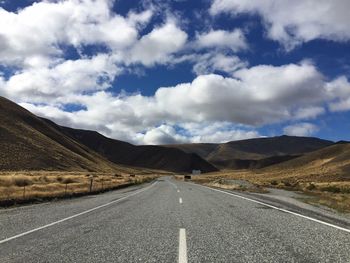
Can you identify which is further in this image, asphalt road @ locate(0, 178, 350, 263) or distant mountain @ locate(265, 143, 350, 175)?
distant mountain @ locate(265, 143, 350, 175)

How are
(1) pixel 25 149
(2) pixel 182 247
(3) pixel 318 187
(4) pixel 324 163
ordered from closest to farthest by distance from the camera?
1. (2) pixel 182 247
2. (3) pixel 318 187
3. (1) pixel 25 149
4. (4) pixel 324 163

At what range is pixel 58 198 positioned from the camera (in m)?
25.7

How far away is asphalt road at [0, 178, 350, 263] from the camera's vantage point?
743 cm

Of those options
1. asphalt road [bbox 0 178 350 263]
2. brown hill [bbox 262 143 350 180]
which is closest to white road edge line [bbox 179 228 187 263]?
asphalt road [bbox 0 178 350 263]

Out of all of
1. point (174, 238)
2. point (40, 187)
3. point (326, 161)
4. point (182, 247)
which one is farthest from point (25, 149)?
point (182, 247)

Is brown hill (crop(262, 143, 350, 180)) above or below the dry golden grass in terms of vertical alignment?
above

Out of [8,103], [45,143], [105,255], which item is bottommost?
[105,255]

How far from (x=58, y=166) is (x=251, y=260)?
109845 millimetres

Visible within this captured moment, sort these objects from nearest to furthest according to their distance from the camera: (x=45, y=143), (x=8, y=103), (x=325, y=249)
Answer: (x=325, y=249), (x=45, y=143), (x=8, y=103)

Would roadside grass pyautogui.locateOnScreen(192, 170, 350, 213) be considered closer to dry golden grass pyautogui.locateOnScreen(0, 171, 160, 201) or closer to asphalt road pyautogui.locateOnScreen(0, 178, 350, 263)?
asphalt road pyautogui.locateOnScreen(0, 178, 350, 263)

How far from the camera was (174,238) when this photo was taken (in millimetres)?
9352

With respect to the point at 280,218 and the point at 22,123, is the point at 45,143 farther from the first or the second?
the point at 280,218

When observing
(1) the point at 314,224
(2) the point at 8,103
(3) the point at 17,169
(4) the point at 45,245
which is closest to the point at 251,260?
(4) the point at 45,245

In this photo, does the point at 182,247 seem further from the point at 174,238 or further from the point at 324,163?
the point at 324,163
